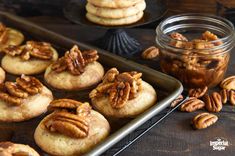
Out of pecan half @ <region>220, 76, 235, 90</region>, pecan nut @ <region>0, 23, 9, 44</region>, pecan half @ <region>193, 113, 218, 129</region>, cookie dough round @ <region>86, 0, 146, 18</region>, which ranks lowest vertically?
pecan half @ <region>193, 113, 218, 129</region>

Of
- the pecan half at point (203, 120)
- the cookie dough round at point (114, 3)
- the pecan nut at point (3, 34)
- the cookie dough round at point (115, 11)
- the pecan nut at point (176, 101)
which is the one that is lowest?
the pecan half at point (203, 120)

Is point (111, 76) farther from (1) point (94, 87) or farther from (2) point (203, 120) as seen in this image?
(2) point (203, 120)

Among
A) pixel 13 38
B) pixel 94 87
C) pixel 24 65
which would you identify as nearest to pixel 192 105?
pixel 94 87

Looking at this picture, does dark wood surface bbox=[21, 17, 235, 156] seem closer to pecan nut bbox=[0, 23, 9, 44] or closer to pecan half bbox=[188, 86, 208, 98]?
pecan half bbox=[188, 86, 208, 98]

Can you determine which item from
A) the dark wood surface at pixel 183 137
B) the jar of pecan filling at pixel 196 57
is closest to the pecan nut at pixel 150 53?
the jar of pecan filling at pixel 196 57

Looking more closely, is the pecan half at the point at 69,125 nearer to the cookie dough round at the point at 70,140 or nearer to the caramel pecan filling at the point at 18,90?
the cookie dough round at the point at 70,140

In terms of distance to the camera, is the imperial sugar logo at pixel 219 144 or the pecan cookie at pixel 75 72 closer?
the imperial sugar logo at pixel 219 144

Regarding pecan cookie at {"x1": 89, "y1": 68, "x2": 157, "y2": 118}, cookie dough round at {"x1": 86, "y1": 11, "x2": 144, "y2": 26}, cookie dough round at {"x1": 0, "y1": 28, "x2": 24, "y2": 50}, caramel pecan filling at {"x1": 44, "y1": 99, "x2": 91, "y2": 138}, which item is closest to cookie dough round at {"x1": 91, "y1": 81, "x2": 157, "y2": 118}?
pecan cookie at {"x1": 89, "y1": 68, "x2": 157, "y2": 118}
